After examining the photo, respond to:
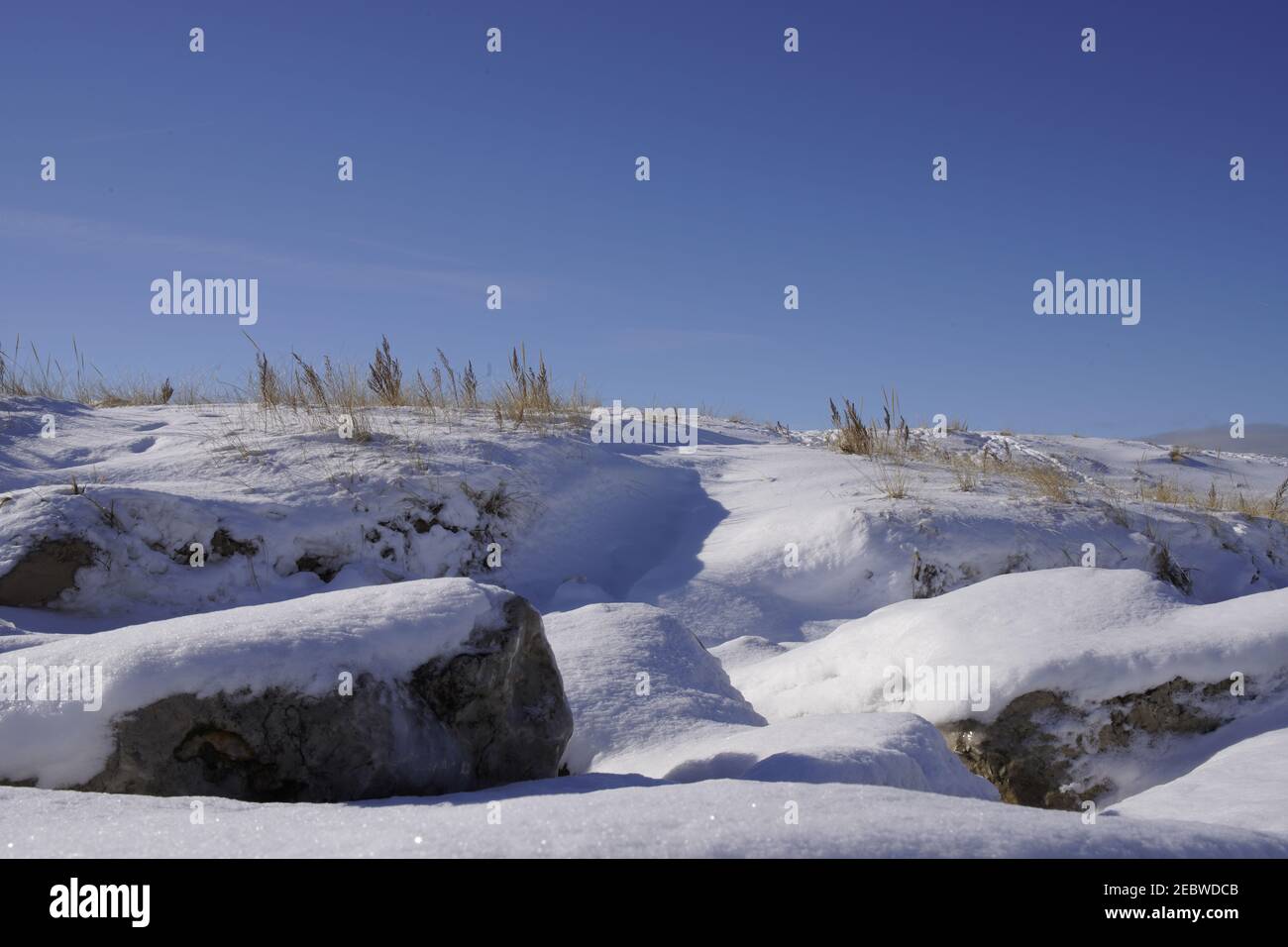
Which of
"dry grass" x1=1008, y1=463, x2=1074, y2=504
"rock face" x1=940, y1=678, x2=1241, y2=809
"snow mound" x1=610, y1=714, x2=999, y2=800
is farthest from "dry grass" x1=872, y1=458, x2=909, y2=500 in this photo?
"snow mound" x1=610, y1=714, x2=999, y2=800

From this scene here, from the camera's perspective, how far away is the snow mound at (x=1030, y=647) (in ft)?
11.5

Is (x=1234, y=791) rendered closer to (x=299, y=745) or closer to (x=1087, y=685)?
(x=1087, y=685)

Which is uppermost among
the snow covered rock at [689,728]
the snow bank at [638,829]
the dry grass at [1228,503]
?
the dry grass at [1228,503]

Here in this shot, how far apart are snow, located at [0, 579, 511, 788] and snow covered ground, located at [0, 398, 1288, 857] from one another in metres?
0.04

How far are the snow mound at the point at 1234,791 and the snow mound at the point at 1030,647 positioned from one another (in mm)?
344

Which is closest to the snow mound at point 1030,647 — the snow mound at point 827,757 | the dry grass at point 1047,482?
the snow mound at point 827,757

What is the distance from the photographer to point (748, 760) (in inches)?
104

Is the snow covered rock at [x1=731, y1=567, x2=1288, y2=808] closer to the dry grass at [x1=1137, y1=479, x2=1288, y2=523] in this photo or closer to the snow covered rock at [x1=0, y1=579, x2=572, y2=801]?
the snow covered rock at [x1=0, y1=579, x2=572, y2=801]

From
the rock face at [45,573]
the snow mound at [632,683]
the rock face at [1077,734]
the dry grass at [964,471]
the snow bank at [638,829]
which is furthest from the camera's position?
the dry grass at [964,471]

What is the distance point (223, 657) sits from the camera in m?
2.46

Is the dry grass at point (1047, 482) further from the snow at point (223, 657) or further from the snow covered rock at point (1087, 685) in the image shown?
the snow at point (223, 657)
